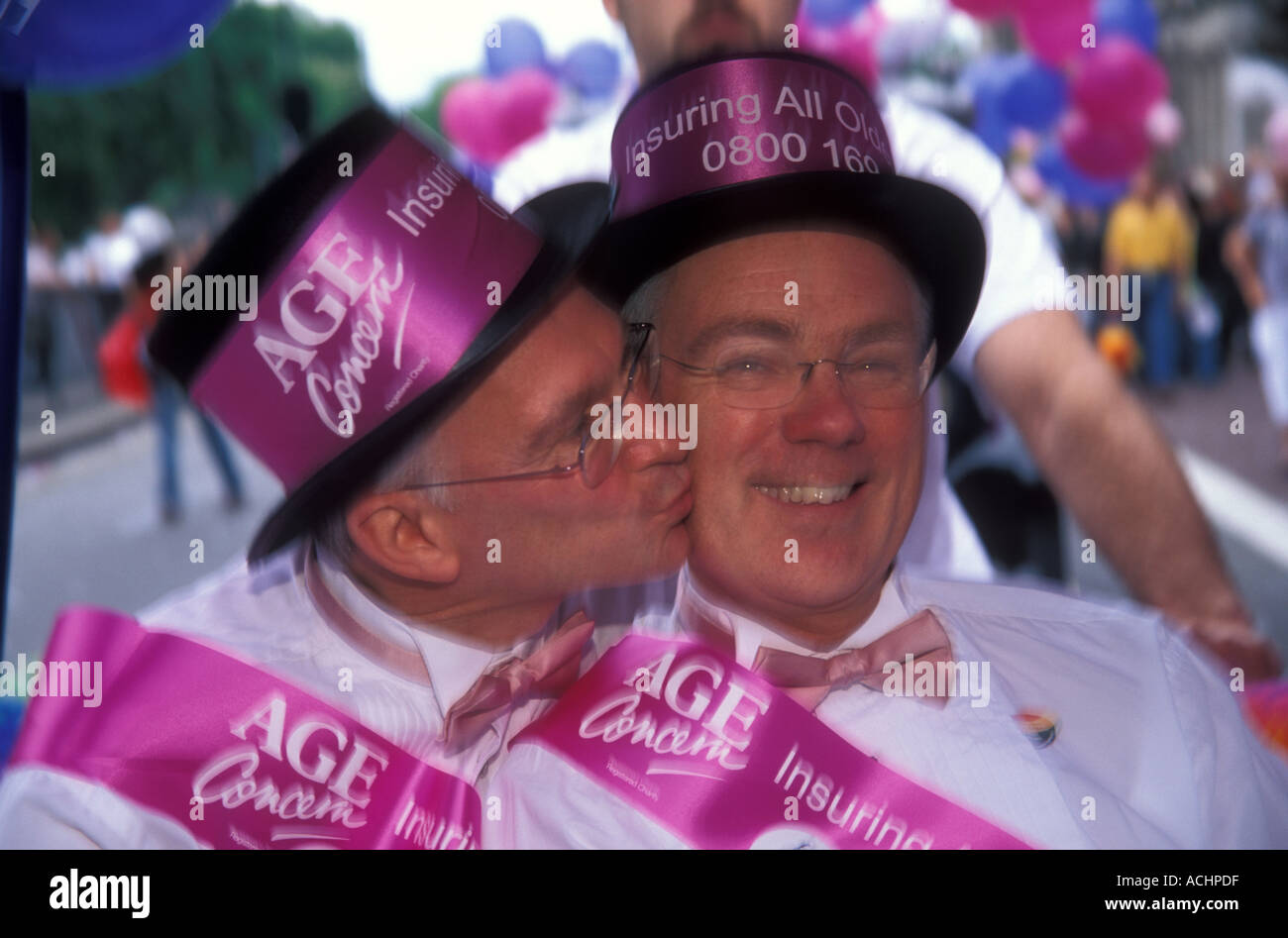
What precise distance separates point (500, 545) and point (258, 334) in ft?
1.07

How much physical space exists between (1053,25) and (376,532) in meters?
2.73

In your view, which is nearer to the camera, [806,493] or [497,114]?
[806,493]

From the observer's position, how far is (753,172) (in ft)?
4.90

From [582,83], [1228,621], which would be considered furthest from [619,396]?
[582,83]

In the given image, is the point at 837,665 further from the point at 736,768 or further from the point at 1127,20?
the point at 1127,20

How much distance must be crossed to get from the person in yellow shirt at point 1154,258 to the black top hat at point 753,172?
5221 mm

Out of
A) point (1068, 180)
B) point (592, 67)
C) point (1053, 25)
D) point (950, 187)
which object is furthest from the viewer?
point (1068, 180)

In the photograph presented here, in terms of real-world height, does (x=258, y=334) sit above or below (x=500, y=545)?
above

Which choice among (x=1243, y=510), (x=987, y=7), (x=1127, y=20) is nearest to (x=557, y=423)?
(x=987, y=7)

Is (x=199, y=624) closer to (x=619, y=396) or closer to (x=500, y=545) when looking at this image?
(x=500, y=545)

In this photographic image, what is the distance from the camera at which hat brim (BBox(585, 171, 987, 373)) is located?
4.88 ft

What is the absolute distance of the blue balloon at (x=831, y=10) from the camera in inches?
149

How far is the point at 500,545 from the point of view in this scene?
145cm
